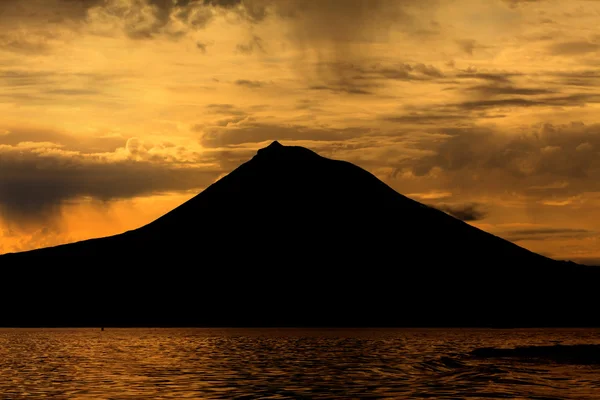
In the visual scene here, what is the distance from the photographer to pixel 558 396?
5650 cm

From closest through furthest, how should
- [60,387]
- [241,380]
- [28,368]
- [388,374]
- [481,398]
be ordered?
[481,398], [60,387], [241,380], [388,374], [28,368]

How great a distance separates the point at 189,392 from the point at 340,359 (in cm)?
3702

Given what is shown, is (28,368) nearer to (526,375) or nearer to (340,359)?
(340,359)

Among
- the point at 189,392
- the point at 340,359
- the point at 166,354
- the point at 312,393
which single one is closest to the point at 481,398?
the point at 312,393

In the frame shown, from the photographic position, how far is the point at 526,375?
7250 centimetres

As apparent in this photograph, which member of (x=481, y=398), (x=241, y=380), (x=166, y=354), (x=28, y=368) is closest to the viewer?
(x=481, y=398)

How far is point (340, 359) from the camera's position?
93.7 metres

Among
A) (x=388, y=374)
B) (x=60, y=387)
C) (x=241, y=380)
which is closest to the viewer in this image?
(x=60, y=387)

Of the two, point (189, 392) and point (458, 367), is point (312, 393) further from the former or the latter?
point (458, 367)

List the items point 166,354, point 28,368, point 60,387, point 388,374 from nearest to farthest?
point 60,387
point 388,374
point 28,368
point 166,354

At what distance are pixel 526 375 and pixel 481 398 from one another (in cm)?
1862

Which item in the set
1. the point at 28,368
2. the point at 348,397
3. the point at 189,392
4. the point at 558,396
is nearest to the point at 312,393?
the point at 348,397

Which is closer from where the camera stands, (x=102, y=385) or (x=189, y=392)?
(x=189, y=392)

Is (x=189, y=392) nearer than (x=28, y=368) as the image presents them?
Yes
